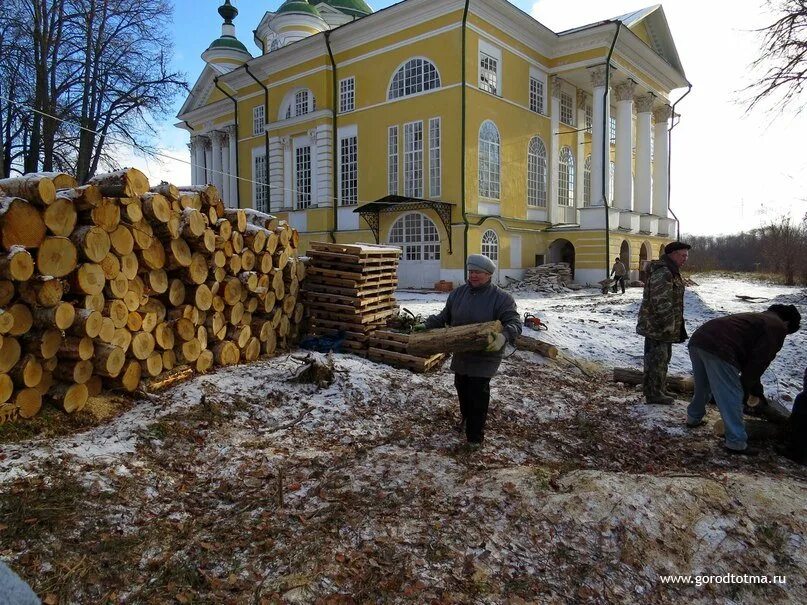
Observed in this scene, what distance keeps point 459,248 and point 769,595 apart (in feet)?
55.0

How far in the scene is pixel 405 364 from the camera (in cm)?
761

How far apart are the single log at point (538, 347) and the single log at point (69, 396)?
6.49 m

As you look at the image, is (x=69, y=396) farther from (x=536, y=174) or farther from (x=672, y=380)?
(x=536, y=174)

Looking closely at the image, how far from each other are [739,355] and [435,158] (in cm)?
1659

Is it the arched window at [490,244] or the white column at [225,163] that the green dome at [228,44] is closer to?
the white column at [225,163]

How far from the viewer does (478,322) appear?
475 cm

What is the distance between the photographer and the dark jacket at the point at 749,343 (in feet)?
15.4

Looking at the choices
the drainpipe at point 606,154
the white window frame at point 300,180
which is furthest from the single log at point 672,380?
the white window frame at point 300,180

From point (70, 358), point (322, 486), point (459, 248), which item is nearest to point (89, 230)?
point (70, 358)

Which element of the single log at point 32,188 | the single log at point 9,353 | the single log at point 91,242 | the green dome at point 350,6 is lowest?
the single log at point 9,353

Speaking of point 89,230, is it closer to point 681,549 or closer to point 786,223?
point 681,549

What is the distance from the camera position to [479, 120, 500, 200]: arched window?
19938 mm

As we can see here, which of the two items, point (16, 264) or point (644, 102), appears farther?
point (644, 102)

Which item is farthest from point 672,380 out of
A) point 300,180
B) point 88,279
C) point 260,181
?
point 260,181
